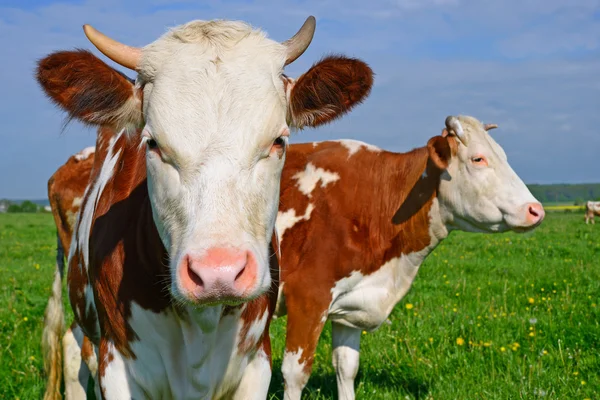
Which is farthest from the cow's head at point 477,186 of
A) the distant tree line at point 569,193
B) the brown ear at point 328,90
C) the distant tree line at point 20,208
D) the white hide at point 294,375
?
the distant tree line at point 569,193

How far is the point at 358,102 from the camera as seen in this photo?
12.1ft

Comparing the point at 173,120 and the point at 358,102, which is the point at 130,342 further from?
the point at 358,102

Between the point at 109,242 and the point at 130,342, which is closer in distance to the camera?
the point at 130,342

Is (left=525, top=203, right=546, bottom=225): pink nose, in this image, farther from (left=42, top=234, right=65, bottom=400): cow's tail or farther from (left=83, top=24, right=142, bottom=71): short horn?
(left=42, top=234, right=65, bottom=400): cow's tail

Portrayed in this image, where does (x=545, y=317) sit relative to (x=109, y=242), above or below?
below

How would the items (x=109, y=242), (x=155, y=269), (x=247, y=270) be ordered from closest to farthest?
(x=247, y=270) < (x=155, y=269) < (x=109, y=242)

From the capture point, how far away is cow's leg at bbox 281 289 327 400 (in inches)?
209

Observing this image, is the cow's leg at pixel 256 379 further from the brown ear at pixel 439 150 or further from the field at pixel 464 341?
the brown ear at pixel 439 150

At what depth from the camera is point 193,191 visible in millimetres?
2709

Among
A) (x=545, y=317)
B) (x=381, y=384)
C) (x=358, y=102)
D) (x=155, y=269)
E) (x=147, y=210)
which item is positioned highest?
(x=358, y=102)

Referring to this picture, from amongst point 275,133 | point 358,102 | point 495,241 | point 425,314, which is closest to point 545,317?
point 425,314

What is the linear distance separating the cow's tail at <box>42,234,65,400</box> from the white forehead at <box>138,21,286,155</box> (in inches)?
121

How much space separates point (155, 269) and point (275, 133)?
0.84m

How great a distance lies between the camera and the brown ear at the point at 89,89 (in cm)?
307
